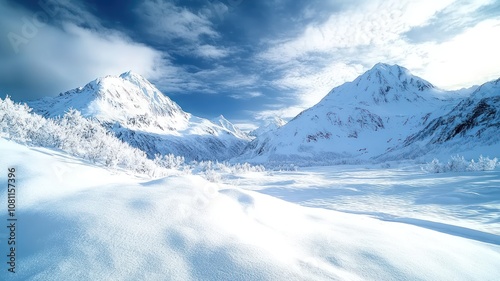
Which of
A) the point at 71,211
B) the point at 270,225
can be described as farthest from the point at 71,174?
the point at 270,225

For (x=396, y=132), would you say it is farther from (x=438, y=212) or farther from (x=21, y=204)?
(x=21, y=204)

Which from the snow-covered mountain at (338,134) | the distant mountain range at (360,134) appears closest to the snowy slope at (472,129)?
the distant mountain range at (360,134)

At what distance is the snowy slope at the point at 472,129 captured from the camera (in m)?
50.6

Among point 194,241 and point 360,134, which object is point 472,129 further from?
point 360,134

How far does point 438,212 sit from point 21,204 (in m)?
14.0

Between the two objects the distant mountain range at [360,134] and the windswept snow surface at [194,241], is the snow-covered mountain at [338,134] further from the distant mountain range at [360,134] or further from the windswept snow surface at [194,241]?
the windswept snow surface at [194,241]

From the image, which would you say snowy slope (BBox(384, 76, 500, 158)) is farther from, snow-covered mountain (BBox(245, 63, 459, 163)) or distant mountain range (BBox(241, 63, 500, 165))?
snow-covered mountain (BBox(245, 63, 459, 163))

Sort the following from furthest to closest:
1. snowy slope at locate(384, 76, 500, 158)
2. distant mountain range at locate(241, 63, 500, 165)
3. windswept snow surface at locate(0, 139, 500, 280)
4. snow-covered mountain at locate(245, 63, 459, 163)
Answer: snow-covered mountain at locate(245, 63, 459, 163), distant mountain range at locate(241, 63, 500, 165), snowy slope at locate(384, 76, 500, 158), windswept snow surface at locate(0, 139, 500, 280)

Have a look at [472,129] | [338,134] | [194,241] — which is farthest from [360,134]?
[194,241]

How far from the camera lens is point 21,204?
4152 millimetres

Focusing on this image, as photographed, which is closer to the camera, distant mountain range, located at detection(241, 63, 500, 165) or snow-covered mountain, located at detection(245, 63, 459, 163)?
distant mountain range, located at detection(241, 63, 500, 165)

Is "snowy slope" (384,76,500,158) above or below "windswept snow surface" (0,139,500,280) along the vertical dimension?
above

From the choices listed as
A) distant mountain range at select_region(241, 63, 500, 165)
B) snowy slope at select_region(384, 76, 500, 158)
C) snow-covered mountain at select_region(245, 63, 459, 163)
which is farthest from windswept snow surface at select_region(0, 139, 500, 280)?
snow-covered mountain at select_region(245, 63, 459, 163)

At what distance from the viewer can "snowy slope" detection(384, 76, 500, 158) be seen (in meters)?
50.6
